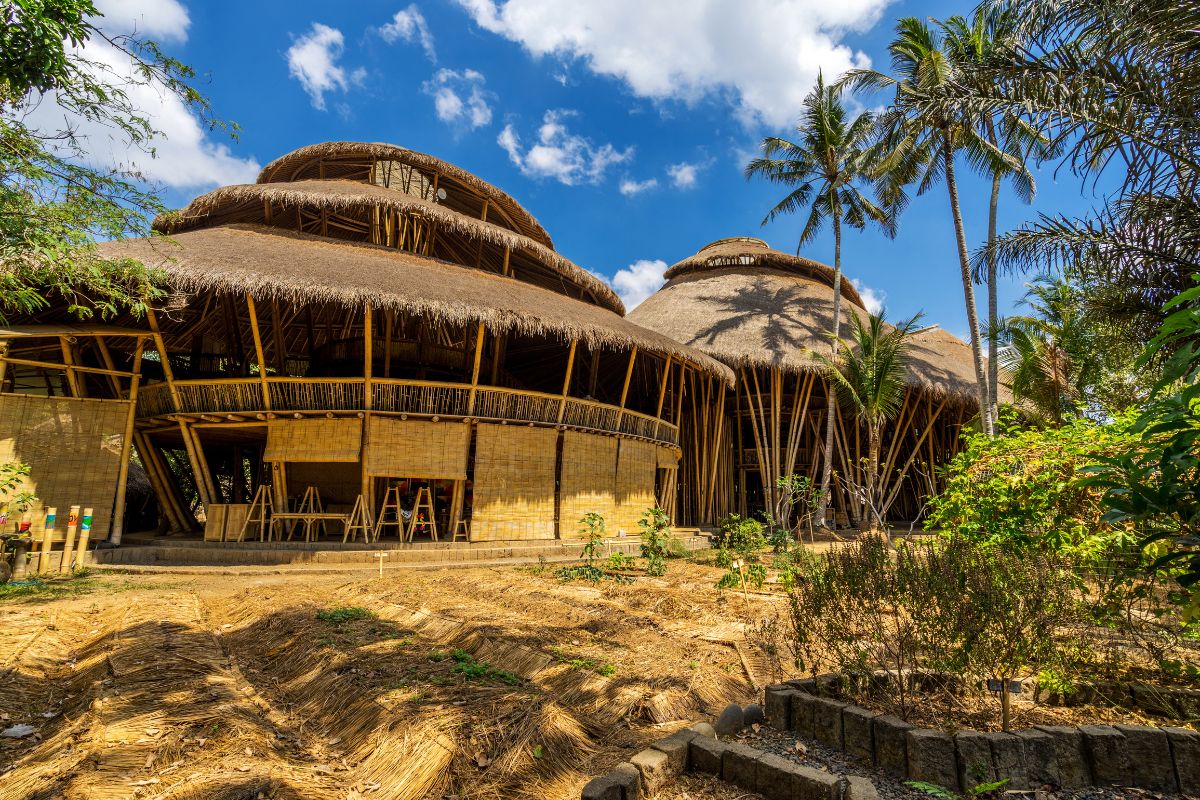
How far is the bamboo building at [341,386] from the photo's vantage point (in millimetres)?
11258

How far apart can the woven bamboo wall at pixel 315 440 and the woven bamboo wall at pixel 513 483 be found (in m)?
2.59

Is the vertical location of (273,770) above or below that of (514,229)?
below

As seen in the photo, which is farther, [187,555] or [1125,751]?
[187,555]

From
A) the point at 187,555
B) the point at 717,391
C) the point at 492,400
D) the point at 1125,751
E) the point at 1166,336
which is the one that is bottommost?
the point at 187,555

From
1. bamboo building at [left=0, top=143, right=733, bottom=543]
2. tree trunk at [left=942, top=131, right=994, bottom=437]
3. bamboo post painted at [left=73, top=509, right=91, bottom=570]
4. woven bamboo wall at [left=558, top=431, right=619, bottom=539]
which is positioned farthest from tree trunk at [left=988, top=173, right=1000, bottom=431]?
bamboo post painted at [left=73, top=509, right=91, bottom=570]

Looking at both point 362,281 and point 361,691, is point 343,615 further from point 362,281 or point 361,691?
point 362,281

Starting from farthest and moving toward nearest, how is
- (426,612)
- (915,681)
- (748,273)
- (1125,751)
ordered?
(748,273), (426,612), (915,681), (1125,751)

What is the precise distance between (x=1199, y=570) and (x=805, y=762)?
192 cm

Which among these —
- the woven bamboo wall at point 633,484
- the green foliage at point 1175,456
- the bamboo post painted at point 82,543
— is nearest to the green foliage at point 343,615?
the green foliage at point 1175,456

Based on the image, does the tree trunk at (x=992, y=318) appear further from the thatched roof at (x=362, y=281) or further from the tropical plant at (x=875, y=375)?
the thatched roof at (x=362, y=281)

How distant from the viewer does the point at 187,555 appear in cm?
1114

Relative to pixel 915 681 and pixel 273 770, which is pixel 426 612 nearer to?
pixel 273 770

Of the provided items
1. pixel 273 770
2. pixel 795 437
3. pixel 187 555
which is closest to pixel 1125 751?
pixel 273 770

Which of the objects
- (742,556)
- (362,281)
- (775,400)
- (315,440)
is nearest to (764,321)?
(775,400)
